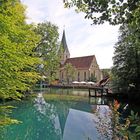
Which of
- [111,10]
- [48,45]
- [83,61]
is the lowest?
[111,10]

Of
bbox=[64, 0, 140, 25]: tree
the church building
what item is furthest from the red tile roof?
bbox=[64, 0, 140, 25]: tree

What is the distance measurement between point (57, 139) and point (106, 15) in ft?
32.0

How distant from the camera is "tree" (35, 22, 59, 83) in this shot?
42562 mm

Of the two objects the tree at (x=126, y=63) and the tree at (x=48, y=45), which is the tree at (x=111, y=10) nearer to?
the tree at (x=126, y=63)

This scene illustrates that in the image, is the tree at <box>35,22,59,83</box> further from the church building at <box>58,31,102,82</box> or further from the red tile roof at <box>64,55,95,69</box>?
the red tile roof at <box>64,55,95,69</box>

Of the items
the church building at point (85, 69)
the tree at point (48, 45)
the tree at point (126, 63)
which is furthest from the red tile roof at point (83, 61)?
the tree at point (126, 63)

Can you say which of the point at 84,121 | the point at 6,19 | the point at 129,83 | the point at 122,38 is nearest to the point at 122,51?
the point at 122,38

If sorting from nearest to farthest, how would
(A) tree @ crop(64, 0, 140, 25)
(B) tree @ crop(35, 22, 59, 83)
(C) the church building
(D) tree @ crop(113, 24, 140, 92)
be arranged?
(A) tree @ crop(64, 0, 140, 25) < (D) tree @ crop(113, 24, 140, 92) < (B) tree @ crop(35, 22, 59, 83) < (C) the church building

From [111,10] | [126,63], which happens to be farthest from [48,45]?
[111,10]

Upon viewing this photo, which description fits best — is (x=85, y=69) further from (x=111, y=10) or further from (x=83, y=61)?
(x=111, y=10)

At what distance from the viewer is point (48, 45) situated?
1690 inches

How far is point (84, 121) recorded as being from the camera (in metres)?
20.9

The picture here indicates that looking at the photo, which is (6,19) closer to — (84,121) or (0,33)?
(0,33)

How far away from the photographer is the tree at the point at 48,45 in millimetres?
42562
